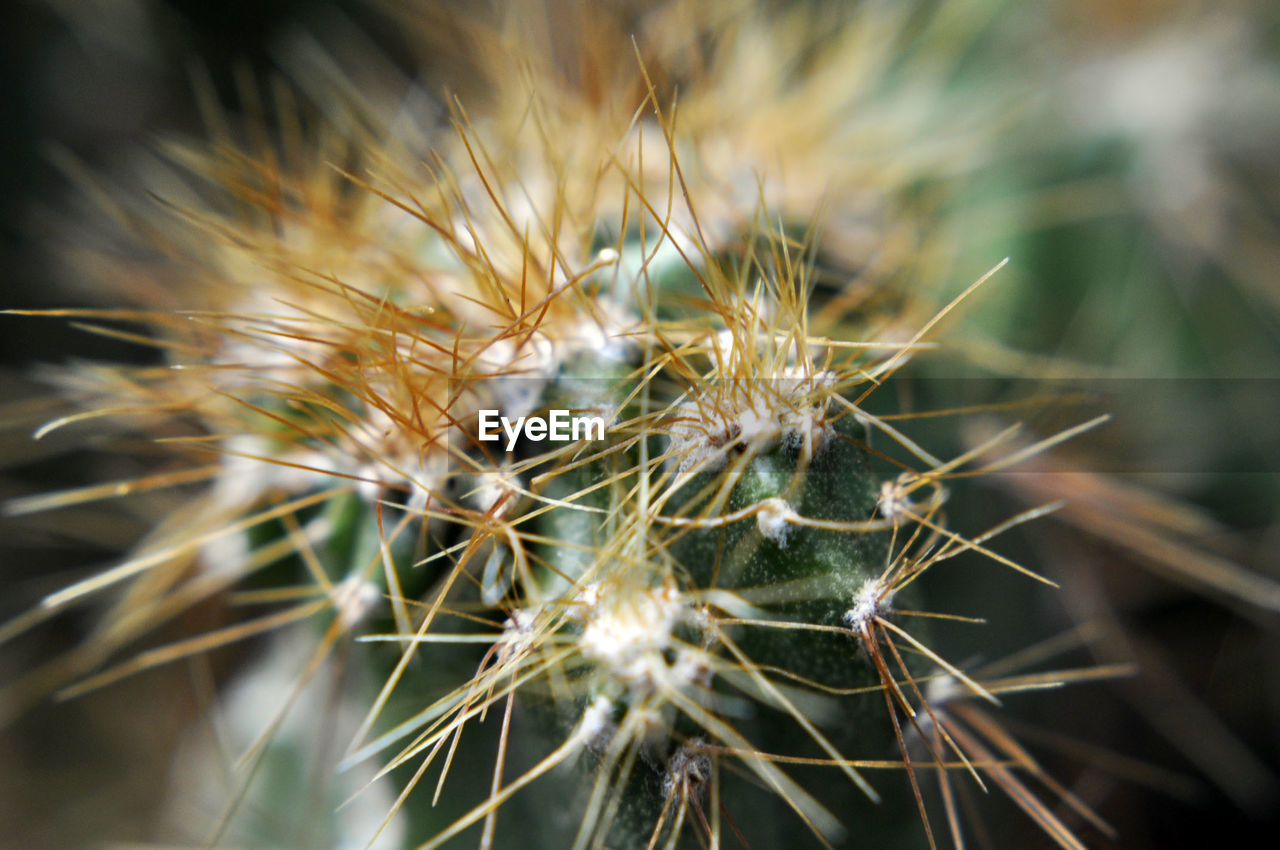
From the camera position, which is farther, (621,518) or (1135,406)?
(1135,406)

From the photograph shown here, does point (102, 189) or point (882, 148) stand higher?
point (102, 189)

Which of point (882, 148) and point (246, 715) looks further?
point (882, 148)

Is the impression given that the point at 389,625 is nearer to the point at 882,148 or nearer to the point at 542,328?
the point at 542,328

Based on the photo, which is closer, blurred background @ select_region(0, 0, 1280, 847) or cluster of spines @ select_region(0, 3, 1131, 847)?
cluster of spines @ select_region(0, 3, 1131, 847)

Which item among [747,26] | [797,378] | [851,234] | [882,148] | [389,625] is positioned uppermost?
[747,26]

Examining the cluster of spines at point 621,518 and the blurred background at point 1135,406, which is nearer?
the cluster of spines at point 621,518

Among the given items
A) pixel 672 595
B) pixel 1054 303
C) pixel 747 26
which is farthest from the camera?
pixel 747 26

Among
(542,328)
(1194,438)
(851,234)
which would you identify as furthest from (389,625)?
(1194,438)

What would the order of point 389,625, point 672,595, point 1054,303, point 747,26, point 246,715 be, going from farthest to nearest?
point 747,26
point 1054,303
point 246,715
point 389,625
point 672,595
